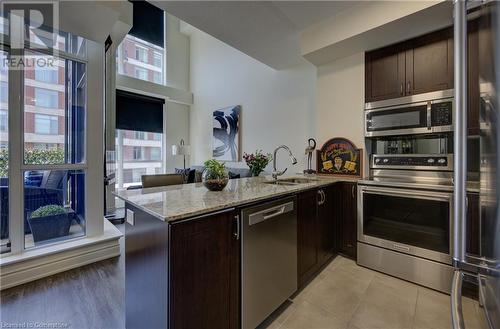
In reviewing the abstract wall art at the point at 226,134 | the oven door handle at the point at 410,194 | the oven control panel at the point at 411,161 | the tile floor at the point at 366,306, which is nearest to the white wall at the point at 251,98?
the abstract wall art at the point at 226,134

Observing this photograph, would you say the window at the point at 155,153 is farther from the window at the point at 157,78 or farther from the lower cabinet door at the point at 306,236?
the lower cabinet door at the point at 306,236

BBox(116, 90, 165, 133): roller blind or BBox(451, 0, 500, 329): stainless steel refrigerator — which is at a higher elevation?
BBox(116, 90, 165, 133): roller blind

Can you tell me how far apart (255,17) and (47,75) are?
236cm

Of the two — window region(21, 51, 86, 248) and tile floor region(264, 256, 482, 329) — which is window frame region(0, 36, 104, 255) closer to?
window region(21, 51, 86, 248)

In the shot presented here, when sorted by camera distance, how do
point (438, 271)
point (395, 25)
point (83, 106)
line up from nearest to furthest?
1. point (438, 271)
2. point (395, 25)
3. point (83, 106)

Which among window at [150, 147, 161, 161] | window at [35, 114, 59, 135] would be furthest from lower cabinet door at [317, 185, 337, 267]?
window at [150, 147, 161, 161]

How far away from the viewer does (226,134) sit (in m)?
5.44

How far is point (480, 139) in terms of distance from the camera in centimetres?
90

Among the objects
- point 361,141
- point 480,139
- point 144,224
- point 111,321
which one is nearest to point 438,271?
point 361,141

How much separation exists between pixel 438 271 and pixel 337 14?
2.78m

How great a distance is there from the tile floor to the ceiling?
2.80 m

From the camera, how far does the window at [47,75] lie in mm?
2408

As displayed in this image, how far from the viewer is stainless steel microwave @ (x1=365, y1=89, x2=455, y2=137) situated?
2.13 meters

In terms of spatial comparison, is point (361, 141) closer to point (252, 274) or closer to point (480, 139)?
point (480, 139)
